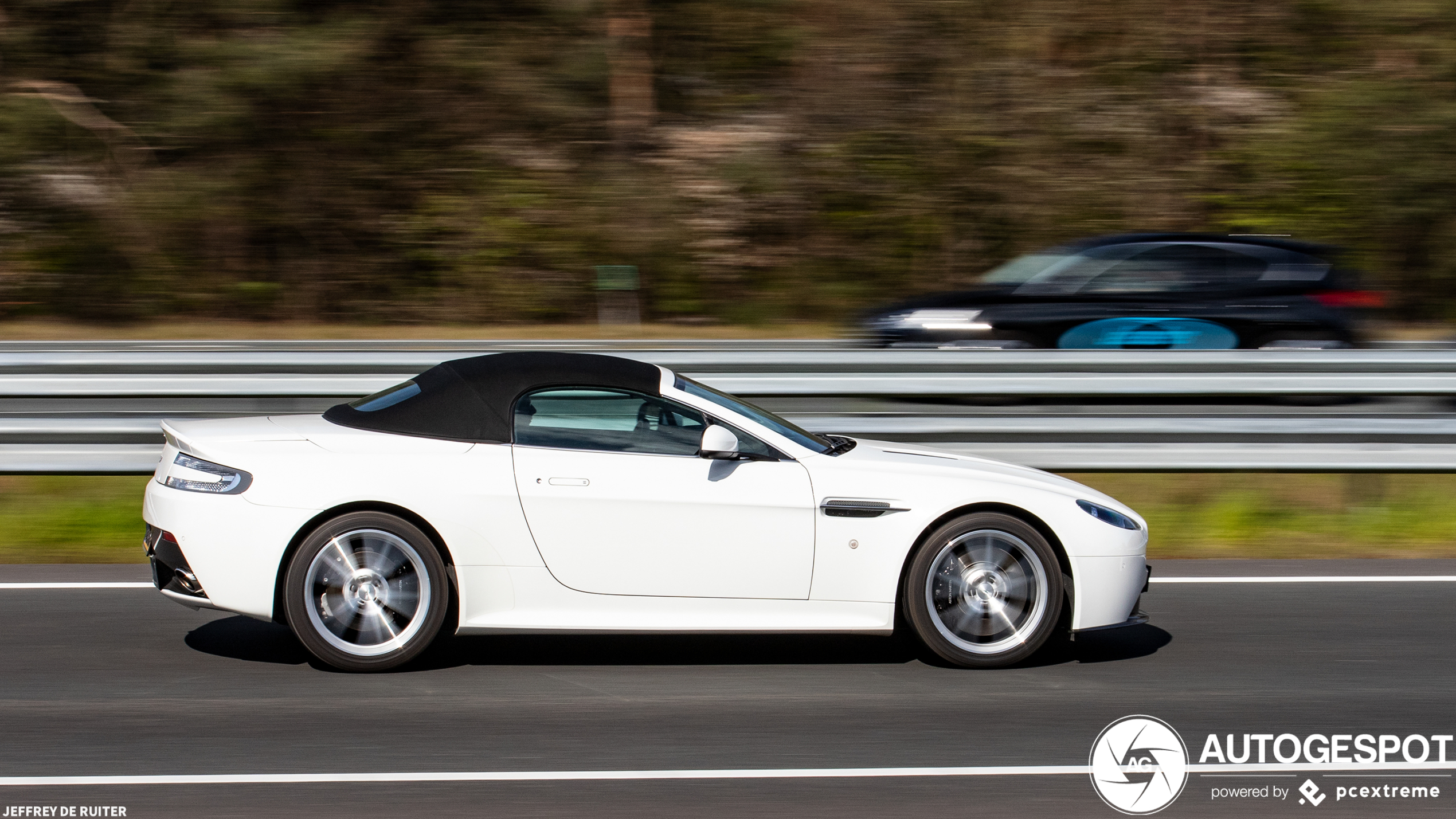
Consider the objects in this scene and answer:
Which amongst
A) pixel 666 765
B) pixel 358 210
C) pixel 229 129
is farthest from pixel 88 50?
pixel 666 765

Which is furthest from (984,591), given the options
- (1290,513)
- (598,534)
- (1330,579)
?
(1290,513)

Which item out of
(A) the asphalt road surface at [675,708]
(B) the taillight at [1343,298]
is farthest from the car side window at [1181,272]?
(A) the asphalt road surface at [675,708]

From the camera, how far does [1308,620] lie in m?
6.48

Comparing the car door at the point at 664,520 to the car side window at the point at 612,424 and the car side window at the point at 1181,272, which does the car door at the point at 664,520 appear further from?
the car side window at the point at 1181,272

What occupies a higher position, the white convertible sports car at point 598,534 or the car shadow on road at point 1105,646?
the white convertible sports car at point 598,534

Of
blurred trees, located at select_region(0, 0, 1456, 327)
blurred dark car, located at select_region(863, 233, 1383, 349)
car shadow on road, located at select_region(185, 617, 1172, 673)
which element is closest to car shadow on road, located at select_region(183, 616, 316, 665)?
car shadow on road, located at select_region(185, 617, 1172, 673)

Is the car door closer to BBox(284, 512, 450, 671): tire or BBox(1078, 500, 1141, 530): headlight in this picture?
BBox(284, 512, 450, 671): tire

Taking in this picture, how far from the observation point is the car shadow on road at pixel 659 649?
5828 mm

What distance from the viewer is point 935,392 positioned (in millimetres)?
8344

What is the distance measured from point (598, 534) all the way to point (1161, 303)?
7.88m

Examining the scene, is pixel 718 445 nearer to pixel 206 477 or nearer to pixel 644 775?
pixel 644 775

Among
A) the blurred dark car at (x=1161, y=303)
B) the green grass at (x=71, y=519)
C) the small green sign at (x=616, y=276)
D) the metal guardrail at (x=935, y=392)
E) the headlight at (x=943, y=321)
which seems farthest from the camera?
the small green sign at (x=616, y=276)

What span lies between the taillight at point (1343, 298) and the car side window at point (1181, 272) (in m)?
0.51

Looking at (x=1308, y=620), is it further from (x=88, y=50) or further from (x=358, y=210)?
(x=88, y=50)
